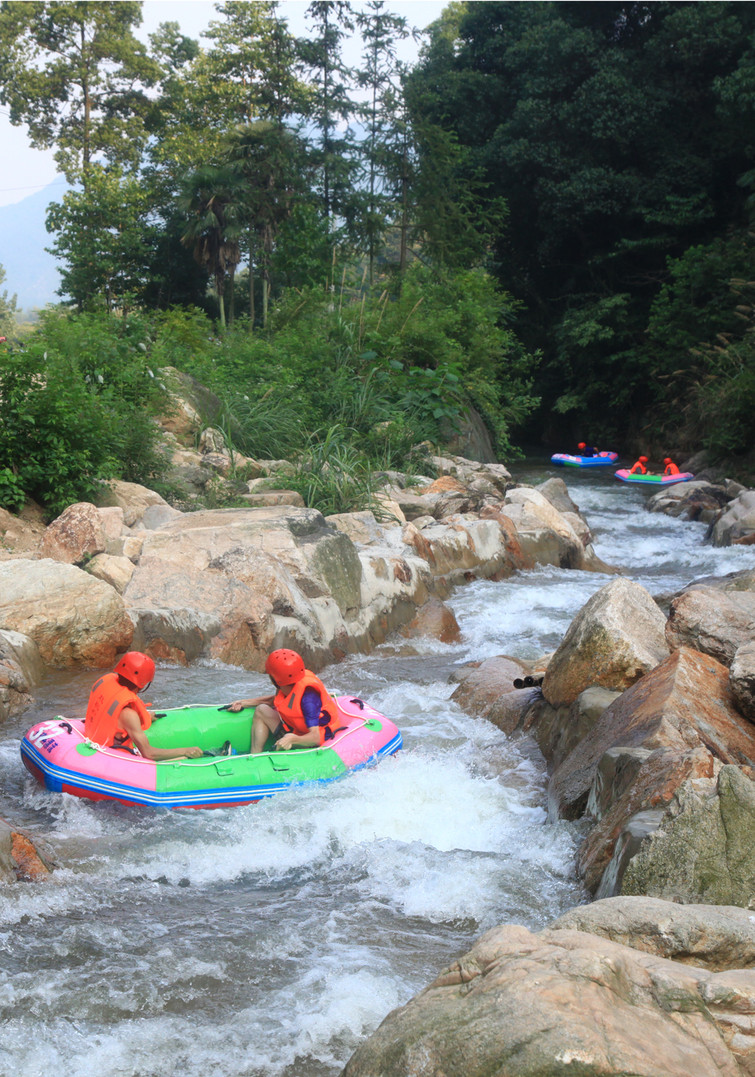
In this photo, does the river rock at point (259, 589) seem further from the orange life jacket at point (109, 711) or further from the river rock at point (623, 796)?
the river rock at point (623, 796)

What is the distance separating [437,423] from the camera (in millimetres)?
13445

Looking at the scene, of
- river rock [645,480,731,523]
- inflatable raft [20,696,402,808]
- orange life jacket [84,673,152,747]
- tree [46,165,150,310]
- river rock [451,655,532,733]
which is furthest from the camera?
tree [46,165,150,310]

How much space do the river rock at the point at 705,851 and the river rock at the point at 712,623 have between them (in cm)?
199

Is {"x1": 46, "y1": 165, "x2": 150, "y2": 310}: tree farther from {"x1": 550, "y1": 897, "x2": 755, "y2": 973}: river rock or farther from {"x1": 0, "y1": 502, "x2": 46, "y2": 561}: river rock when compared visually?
{"x1": 550, "y1": 897, "x2": 755, "y2": 973}: river rock

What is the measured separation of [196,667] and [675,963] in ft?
15.4

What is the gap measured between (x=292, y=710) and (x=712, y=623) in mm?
2298

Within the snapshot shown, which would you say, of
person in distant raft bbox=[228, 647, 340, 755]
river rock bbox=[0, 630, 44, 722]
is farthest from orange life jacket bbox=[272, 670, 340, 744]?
river rock bbox=[0, 630, 44, 722]

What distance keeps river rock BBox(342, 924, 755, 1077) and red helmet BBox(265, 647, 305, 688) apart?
2776 mm

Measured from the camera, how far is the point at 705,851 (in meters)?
2.73

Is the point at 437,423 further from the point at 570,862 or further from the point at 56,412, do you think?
the point at 570,862

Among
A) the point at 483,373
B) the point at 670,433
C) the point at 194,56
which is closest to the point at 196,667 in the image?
the point at 483,373

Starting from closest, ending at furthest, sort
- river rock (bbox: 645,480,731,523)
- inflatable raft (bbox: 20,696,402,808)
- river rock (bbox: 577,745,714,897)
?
river rock (bbox: 577,745,714,897), inflatable raft (bbox: 20,696,402,808), river rock (bbox: 645,480,731,523)

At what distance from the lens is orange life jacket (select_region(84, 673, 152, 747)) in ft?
14.9

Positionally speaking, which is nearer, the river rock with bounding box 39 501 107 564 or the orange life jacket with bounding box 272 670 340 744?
the orange life jacket with bounding box 272 670 340 744
